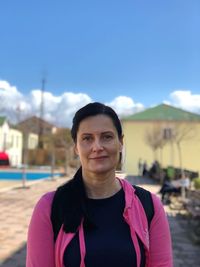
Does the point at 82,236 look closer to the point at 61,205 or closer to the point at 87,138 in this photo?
the point at 61,205

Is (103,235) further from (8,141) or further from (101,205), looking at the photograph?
(8,141)

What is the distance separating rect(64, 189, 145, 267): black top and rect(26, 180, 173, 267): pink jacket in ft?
0.07

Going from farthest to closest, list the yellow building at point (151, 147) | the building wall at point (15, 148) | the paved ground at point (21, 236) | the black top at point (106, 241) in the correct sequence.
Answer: the building wall at point (15, 148)
the yellow building at point (151, 147)
the paved ground at point (21, 236)
the black top at point (106, 241)

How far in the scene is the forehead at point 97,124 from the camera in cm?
176

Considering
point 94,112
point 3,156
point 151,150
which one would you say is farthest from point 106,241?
point 3,156

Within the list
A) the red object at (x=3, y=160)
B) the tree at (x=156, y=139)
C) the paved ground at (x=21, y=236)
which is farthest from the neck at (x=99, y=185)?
the red object at (x=3, y=160)

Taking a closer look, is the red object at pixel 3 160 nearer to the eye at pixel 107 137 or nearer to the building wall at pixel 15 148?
the building wall at pixel 15 148

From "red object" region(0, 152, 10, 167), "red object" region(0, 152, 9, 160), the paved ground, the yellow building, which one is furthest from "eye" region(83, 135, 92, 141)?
"red object" region(0, 152, 9, 160)

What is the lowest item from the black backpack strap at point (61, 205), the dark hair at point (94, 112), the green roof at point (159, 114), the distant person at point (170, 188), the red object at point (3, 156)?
the distant person at point (170, 188)

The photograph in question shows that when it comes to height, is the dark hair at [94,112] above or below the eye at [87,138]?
above

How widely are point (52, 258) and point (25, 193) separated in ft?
51.2

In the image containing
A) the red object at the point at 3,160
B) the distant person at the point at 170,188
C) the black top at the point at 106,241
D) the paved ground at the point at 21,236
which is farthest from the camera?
the red object at the point at 3,160

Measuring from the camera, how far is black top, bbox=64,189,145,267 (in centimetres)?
160

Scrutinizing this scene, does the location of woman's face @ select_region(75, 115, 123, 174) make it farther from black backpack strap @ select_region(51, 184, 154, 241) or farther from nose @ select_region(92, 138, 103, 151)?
black backpack strap @ select_region(51, 184, 154, 241)
